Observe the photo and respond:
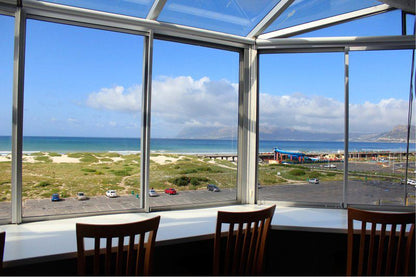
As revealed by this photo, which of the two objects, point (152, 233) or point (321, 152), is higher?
point (321, 152)

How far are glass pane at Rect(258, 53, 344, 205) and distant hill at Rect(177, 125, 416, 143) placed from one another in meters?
0.01

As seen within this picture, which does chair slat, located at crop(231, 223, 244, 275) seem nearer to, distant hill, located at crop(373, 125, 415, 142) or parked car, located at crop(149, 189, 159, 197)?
parked car, located at crop(149, 189, 159, 197)

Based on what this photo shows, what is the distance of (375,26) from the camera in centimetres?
311

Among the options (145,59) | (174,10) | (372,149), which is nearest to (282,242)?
(372,149)

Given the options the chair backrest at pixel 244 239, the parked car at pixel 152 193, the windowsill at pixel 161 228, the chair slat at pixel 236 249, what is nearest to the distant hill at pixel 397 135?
the windowsill at pixel 161 228

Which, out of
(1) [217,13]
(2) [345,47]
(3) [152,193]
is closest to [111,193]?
(3) [152,193]

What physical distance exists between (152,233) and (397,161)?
2.79 meters

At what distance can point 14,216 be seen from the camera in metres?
2.43

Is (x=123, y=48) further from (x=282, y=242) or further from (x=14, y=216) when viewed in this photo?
(x=282, y=242)

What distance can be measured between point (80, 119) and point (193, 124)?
1.18m

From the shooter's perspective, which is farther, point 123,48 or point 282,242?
point 282,242

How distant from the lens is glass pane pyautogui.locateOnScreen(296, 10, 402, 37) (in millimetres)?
3078

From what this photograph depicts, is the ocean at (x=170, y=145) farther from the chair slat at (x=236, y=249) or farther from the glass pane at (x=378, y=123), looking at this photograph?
the chair slat at (x=236, y=249)

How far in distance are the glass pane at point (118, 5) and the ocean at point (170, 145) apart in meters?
1.19
